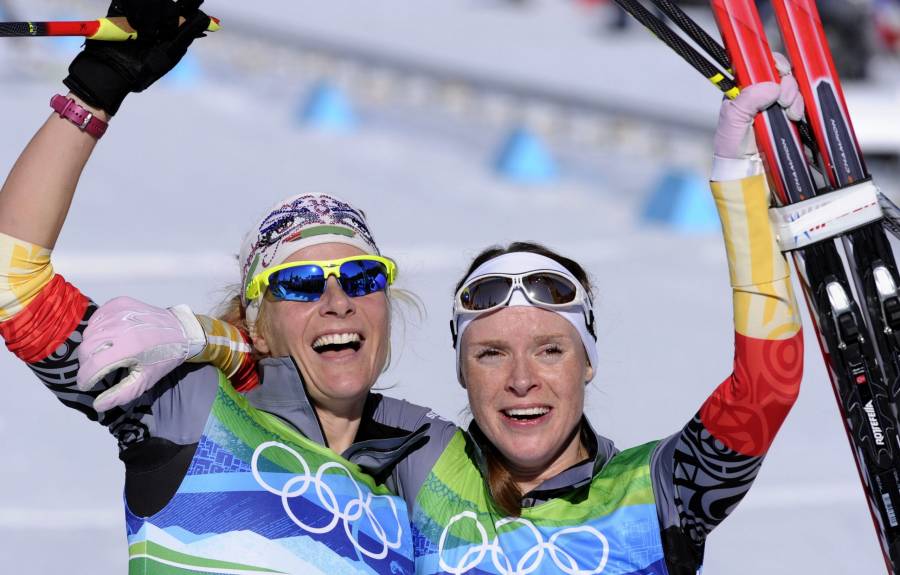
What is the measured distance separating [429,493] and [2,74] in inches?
539

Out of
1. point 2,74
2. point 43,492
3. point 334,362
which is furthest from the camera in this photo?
point 2,74

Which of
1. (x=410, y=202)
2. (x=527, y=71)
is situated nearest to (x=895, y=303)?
(x=410, y=202)

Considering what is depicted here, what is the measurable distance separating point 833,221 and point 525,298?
2.49ft

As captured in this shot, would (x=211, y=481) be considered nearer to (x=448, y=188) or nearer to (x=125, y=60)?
(x=125, y=60)

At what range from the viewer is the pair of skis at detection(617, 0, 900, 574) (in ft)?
8.84

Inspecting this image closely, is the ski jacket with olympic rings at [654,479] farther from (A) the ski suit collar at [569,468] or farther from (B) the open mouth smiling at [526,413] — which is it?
(B) the open mouth smiling at [526,413]

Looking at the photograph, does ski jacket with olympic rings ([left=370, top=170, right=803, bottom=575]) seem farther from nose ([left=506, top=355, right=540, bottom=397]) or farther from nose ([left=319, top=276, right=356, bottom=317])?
nose ([left=319, top=276, right=356, bottom=317])

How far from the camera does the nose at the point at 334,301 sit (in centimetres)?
318

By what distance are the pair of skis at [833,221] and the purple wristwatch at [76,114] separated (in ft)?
4.05

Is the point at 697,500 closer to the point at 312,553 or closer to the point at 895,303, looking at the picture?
the point at 895,303

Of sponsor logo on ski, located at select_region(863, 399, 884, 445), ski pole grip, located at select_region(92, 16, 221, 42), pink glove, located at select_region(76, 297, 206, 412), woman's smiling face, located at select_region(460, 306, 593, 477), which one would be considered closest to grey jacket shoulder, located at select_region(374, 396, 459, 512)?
woman's smiling face, located at select_region(460, 306, 593, 477)

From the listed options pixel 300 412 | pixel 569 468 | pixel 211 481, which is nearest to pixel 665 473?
pixel 569 468

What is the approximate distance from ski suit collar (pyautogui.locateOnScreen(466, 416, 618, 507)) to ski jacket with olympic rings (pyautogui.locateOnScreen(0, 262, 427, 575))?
0.94ft

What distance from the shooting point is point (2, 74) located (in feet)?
50.3
